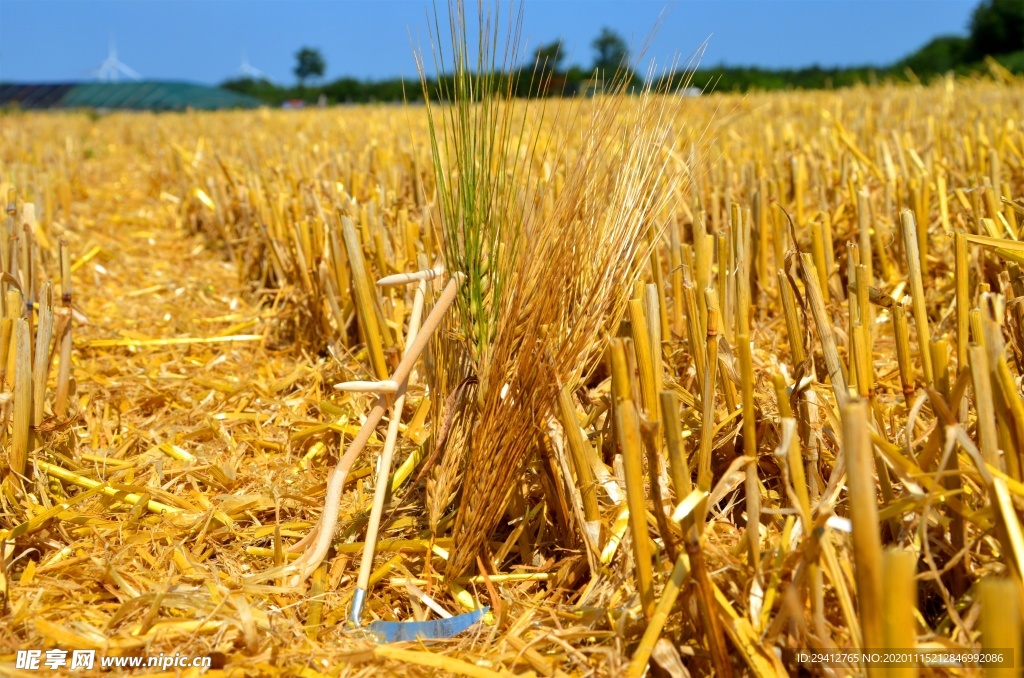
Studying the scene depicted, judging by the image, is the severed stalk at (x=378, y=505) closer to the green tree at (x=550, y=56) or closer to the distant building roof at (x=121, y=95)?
the green tree at (x=550, y=56)

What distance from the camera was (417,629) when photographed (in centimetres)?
116

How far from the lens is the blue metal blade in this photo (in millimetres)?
1154

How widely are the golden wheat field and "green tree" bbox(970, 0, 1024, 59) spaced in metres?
29.8

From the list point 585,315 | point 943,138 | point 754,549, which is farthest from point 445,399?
point 943,138

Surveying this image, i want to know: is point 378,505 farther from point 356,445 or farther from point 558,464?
point 558,464

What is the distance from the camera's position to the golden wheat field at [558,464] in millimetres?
992

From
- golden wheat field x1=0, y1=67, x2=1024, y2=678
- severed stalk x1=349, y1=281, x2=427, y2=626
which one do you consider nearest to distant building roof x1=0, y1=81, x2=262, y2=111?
golden wheat field x1=0, y1=67, x2=1024, y2=678

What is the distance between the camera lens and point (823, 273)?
6.63 ft

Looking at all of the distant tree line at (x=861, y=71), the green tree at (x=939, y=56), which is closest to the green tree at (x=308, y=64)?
the distant tree line at (x=861, y=71)

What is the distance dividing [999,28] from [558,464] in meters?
31.3

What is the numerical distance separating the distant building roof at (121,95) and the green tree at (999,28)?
23947 millimetres

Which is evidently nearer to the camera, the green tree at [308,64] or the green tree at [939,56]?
the green tree at [939,56]

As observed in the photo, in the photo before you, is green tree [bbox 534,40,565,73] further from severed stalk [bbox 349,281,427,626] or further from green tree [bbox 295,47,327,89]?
green tree [bbox 295,47,327,89]

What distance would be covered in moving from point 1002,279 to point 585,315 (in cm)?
94
